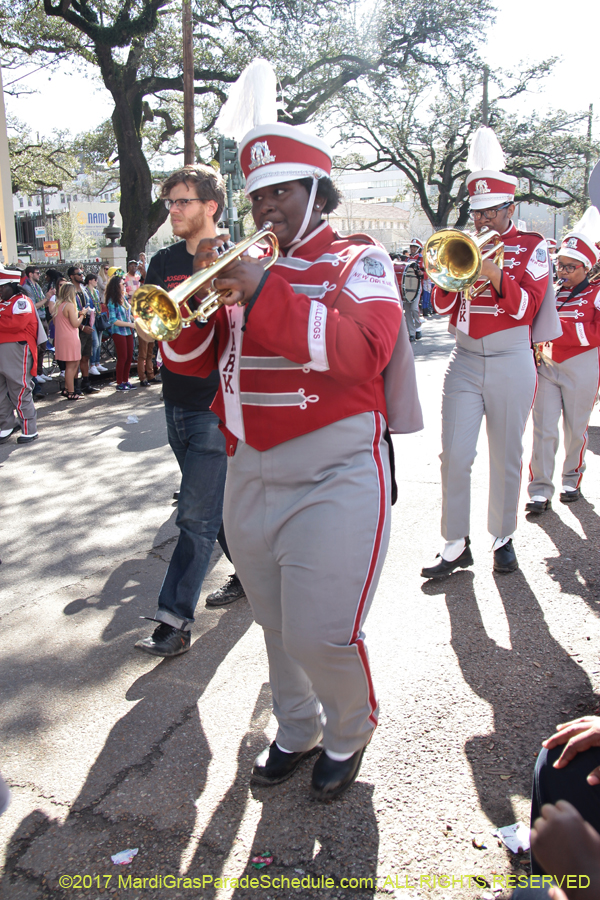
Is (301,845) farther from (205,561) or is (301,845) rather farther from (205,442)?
(205,442)

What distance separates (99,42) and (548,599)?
1881 centimetres

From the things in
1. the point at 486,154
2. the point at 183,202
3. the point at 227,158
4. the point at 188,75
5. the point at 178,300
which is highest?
the point at 188,75

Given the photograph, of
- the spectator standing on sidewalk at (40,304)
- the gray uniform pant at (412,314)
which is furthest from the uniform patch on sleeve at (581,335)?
the gray uniform pant at (412,314)

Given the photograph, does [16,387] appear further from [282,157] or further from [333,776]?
[333,776]

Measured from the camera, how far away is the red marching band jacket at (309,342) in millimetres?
2061

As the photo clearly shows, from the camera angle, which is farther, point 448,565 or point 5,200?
point 5,200

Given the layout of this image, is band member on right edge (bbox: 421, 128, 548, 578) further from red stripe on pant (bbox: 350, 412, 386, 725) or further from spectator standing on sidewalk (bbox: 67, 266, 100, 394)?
spectator standing on sidewalk (bbox: 67, 266, 100, 394)

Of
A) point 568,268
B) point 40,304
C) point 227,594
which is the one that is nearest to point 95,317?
point 40,304

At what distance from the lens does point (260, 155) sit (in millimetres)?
2326

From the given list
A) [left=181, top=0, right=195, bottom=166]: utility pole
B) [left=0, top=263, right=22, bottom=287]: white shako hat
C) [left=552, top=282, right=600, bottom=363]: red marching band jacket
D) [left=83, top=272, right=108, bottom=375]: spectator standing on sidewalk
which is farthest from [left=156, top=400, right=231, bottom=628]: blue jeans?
[left=181, top=0, right=195, bottom=166]: utility pole

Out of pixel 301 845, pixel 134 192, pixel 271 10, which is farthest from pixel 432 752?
pixel 271 10

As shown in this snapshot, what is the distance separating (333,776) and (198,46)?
22570 mm

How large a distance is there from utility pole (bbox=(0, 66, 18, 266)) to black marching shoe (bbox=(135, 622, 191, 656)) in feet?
10.0

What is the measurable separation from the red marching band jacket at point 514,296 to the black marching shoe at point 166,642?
230cm
